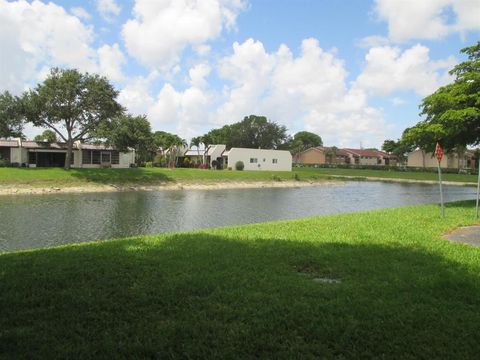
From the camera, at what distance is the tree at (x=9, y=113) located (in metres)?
40.3

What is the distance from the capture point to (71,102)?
42031 mm

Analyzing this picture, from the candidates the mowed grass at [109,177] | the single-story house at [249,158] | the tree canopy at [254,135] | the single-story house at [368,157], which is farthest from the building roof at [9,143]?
the single-story house at [368,157]

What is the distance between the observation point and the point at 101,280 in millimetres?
6215

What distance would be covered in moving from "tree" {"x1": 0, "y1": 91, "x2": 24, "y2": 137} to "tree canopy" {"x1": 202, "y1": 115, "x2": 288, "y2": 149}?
62.8m

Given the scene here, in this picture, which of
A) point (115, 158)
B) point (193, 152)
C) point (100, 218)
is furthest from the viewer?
point (193, 152)

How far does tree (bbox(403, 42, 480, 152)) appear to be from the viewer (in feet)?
56.7

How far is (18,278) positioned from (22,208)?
20.3 metres

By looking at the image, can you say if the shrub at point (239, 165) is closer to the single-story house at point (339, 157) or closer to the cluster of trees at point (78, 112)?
the cluster of trees at point (78, 112)

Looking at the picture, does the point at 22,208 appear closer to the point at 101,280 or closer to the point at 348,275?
the point at 101,280

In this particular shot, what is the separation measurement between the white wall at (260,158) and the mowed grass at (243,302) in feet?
192

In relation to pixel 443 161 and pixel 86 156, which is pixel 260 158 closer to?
pixel 86 156

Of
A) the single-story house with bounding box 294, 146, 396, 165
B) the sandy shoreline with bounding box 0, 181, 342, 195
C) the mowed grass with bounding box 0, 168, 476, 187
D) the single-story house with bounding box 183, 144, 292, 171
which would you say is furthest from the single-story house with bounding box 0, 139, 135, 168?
the single-story house with bounding box 294, 146, 396, 165

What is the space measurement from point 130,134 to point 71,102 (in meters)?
6.81

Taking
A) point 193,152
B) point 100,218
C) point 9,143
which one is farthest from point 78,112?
point 193,152
